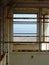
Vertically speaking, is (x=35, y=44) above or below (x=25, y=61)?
above

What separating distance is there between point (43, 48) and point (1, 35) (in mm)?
1456

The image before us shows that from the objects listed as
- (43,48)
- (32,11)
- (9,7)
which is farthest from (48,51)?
(9,7)

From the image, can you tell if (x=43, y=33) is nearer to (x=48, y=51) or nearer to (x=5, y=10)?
(x=48, y=51)

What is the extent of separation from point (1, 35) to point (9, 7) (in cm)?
92

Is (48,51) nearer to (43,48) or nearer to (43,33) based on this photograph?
(43,48)

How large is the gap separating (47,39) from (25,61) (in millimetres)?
1004

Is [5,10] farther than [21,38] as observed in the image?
No

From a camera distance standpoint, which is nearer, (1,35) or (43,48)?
(1,35)

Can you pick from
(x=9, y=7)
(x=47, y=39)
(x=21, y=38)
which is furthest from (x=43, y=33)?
(x=9, y=7)

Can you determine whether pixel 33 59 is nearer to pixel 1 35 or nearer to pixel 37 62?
pixel 37 62

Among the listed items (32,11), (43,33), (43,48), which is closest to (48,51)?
(43,48)

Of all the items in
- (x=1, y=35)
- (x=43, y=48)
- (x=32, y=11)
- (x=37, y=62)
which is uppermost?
(x=32, y=11)

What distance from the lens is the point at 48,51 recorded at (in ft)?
20.2

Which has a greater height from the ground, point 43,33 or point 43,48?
point 43,33
